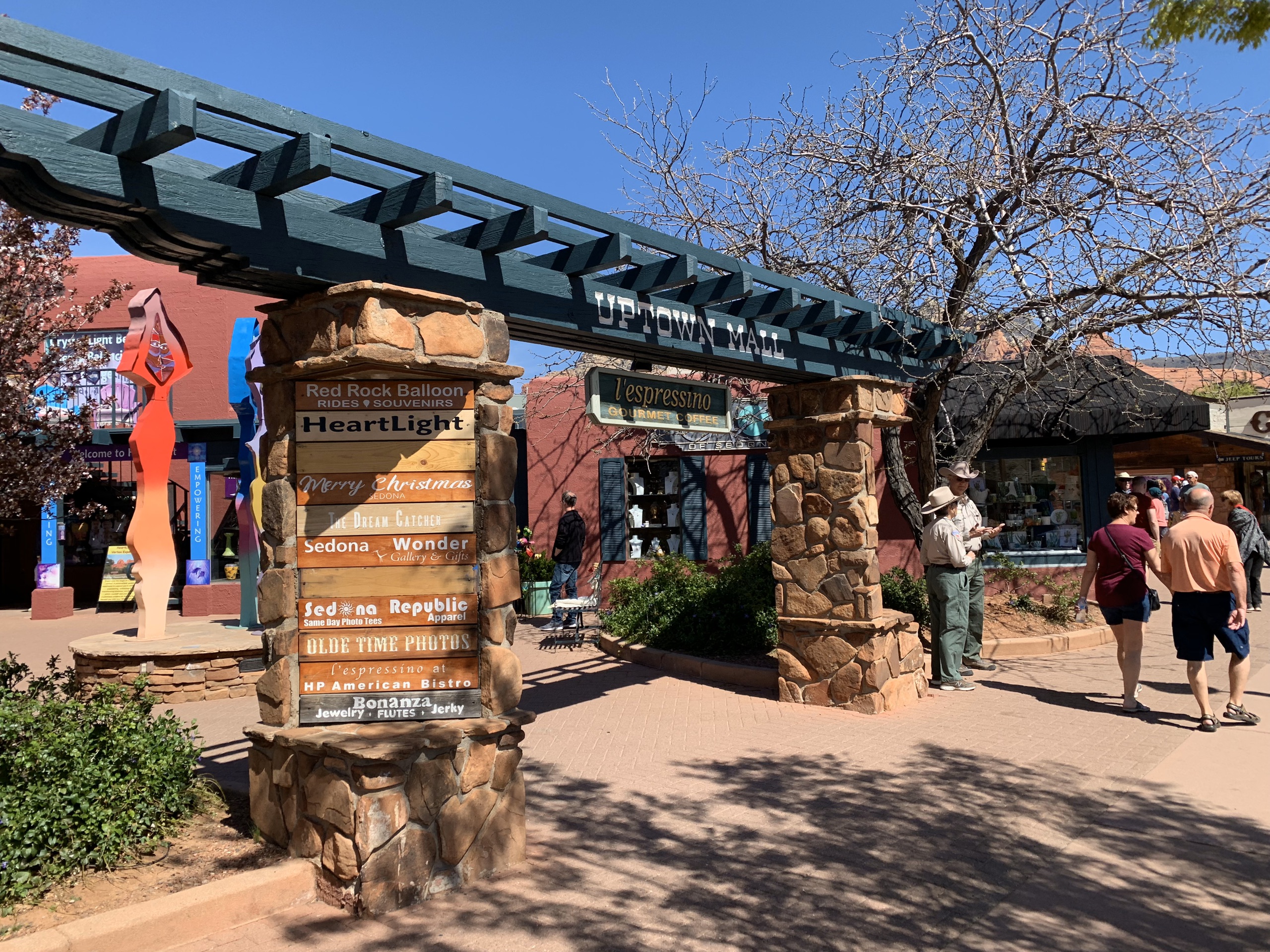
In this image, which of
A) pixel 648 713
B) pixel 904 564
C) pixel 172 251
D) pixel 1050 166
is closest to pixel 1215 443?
pixel 904 564

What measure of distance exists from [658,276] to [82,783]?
158 inches

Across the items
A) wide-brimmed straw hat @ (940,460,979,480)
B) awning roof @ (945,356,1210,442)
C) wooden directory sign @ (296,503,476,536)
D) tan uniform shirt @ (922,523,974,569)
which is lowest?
tan uniform shirt @ (922,523,974,569)

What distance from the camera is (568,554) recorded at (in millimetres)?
12570

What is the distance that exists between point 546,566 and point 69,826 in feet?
32.6

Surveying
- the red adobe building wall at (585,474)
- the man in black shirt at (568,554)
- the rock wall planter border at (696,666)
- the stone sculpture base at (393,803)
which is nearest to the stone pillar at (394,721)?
the stone sculpture base at (393,803)

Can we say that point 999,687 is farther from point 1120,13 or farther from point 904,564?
point 1120,13

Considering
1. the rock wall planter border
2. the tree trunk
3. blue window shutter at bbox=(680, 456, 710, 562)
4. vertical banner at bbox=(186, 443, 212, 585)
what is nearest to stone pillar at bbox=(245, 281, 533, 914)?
the rock wall planter border

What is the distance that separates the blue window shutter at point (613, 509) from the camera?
14.9 m

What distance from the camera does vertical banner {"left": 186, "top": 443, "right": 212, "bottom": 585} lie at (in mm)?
13938

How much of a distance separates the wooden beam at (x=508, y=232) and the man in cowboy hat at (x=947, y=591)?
16.5 feet

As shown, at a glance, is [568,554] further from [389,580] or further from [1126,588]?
[389,580]

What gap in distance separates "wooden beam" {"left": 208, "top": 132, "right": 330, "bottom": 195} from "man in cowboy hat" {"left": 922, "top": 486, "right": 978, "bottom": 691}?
6192mm

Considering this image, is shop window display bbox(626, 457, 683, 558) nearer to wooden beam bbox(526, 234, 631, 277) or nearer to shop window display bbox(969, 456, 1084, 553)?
shop window display bbox(969, 456, 1084, 553)

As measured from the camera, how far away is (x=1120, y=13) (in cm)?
844
